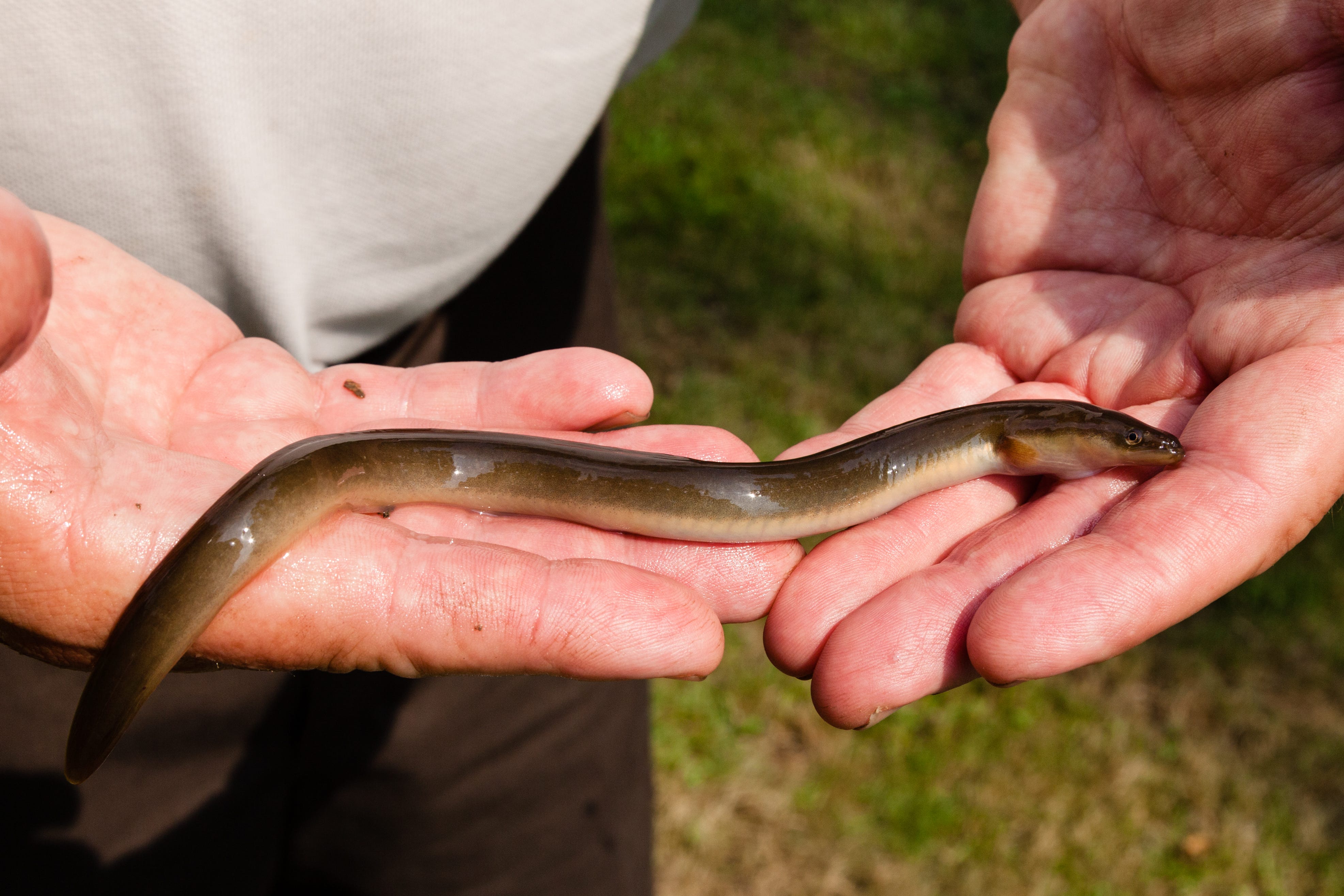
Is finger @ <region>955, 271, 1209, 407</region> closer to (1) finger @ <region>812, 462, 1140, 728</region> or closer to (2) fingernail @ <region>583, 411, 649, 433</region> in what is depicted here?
(1) finger @ <region>812, 462, 1140, 728</region>

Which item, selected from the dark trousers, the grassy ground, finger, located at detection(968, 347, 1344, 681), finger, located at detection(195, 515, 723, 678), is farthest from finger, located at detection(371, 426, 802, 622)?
the grassy ground

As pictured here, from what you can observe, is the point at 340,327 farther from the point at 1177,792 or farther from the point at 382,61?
the point at 1177,792

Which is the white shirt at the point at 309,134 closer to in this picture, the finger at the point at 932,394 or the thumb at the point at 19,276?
the thumb at the point at 19,276

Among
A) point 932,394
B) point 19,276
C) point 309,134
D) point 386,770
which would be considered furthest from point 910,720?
point 19,276

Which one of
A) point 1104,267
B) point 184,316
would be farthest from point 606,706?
point 1104,267

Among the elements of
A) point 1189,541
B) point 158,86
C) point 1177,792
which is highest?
point 158,86

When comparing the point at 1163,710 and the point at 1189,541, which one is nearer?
the point at 1189,541
